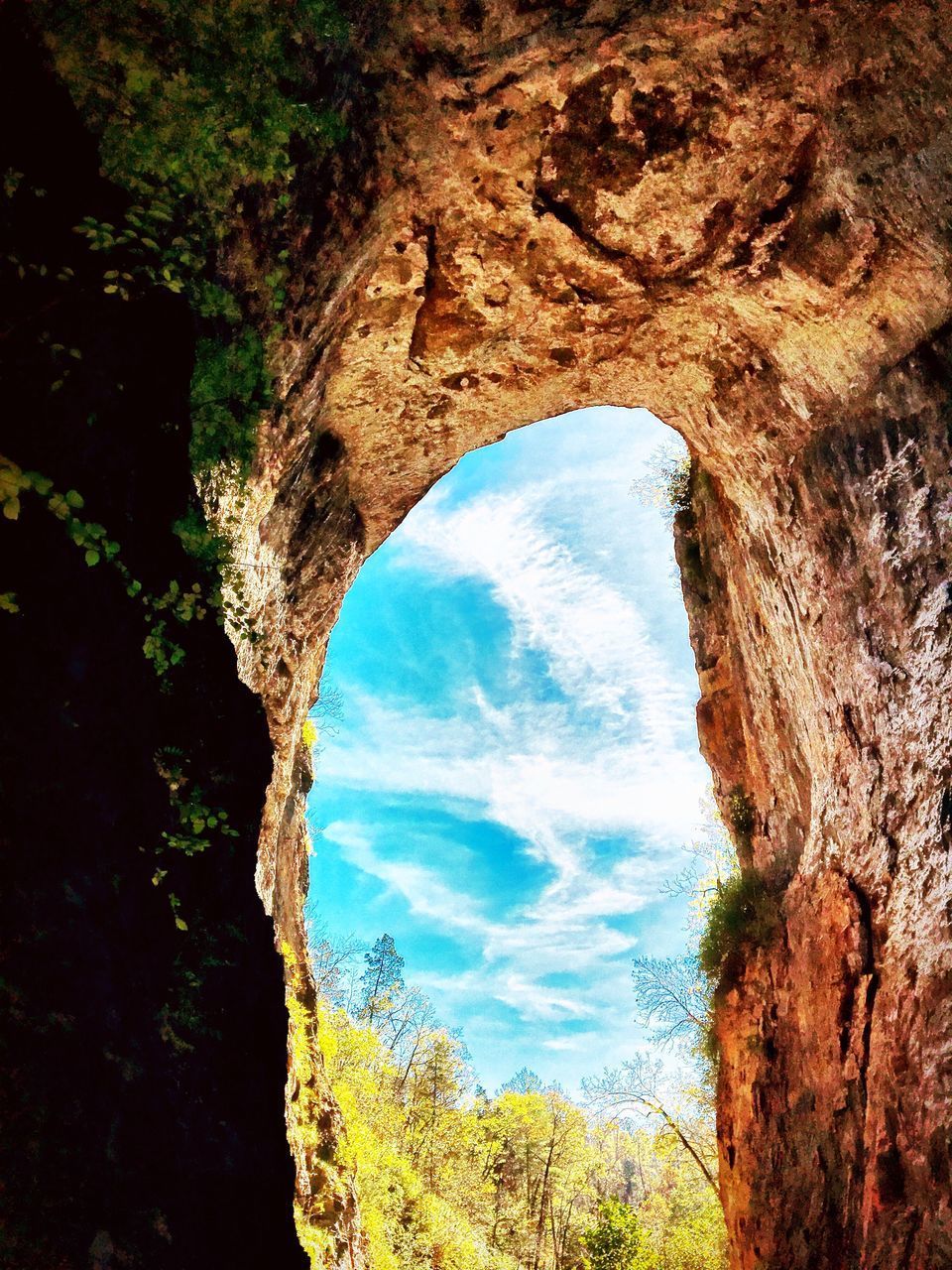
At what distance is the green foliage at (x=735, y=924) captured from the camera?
10875 millimetres

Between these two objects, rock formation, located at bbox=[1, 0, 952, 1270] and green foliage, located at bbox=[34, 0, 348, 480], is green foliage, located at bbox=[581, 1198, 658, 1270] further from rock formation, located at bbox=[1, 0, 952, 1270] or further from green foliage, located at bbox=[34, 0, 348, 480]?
green foliage, located at bbox=[34, 0, 348, 480]

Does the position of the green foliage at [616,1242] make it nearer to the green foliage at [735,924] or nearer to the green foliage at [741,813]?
the green foliage at [735,924]

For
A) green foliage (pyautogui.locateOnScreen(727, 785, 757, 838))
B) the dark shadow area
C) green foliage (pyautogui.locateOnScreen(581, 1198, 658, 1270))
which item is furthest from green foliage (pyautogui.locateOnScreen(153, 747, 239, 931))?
green foliage (pyautogui.locateOnScreen(581, 1198, 658, 1270))

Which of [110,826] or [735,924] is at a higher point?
[735,924]

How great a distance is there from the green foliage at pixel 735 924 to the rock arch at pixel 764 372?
286 mm

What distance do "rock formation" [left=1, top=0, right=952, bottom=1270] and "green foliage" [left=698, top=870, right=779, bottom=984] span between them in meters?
0.26

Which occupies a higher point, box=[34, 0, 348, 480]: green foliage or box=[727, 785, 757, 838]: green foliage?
box=[34, 0, 348, 480]: green foliage

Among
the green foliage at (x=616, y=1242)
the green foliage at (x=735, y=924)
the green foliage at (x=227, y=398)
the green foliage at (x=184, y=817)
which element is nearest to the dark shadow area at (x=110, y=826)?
the green foliage at (x=184, y=817)

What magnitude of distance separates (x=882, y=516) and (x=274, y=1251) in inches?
339

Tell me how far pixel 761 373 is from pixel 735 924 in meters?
8.49

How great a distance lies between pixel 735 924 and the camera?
1148 centimetres

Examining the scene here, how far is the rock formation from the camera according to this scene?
7457 millimetres

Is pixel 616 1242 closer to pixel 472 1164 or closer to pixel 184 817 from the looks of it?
pixel 472 1164

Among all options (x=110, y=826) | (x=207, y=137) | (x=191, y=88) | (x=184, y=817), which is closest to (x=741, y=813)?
(x=184, y=817)
